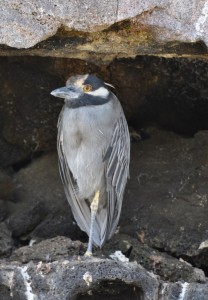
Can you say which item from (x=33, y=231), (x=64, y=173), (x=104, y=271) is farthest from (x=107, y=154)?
(x=104, y=271)

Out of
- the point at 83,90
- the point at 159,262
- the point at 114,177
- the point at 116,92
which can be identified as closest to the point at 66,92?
the point at 83,90

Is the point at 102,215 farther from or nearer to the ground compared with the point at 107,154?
nearer to the ground

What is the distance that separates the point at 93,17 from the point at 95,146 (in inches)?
27.4

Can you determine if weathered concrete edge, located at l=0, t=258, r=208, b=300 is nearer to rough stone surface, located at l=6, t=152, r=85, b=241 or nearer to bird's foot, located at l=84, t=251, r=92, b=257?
bird's foot, located at l=84, t=251, r=92, b=257

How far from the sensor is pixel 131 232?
4020mm

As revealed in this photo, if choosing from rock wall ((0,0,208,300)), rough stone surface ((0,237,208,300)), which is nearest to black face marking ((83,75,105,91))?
rock wall ((0,0,208,300))

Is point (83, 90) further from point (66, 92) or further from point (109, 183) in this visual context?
point (109, 183)

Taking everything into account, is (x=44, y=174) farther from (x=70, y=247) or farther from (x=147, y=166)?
(x=70, y=247)

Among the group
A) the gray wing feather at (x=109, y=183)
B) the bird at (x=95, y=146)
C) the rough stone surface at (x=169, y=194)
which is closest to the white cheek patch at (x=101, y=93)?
the bird at (x=95, y=146)

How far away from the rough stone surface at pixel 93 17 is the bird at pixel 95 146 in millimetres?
487

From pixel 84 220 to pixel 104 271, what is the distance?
76 centimetres

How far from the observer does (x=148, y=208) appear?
409cm

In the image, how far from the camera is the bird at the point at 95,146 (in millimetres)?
3842

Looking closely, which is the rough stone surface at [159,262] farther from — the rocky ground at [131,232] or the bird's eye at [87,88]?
the bird's eye at [87,88]
